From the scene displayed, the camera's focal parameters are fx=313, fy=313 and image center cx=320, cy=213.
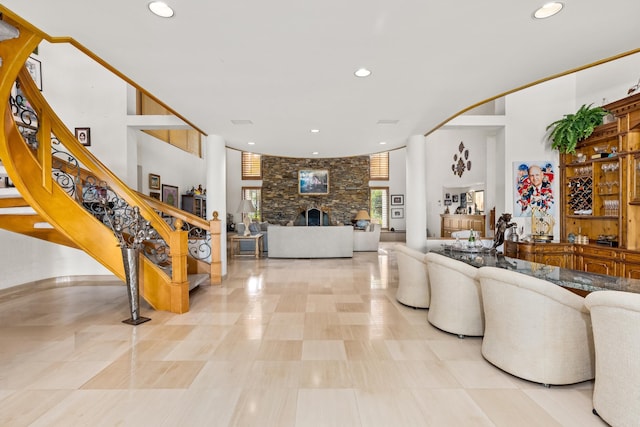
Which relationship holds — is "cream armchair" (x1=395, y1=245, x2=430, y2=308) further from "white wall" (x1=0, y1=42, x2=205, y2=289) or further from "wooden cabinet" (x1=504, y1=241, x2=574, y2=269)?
"white wall" (x1=0, y1=42, x2=205, y2=289)

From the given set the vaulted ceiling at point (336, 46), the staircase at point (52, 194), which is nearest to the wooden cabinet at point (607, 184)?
the vaulted ceiling at point (336, 46)

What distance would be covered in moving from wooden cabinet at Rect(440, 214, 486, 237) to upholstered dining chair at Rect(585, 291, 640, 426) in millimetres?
7297

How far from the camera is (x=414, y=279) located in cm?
383

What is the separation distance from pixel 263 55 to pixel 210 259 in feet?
12.8

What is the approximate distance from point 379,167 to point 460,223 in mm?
5437

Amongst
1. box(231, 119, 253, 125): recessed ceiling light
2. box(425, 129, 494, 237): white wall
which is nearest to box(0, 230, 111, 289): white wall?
box(231, 119, 253, 125): recessed ceiling light

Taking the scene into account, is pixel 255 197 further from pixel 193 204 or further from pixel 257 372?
pixel 257 372

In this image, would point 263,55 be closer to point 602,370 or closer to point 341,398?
point 341,398

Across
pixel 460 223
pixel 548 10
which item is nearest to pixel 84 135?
pixel 548 10

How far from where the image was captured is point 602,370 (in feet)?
5.86

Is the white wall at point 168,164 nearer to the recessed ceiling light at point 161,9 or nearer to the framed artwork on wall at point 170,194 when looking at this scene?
the framed artwork on wall at point 170,194

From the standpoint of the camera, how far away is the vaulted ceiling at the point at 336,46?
2139 mm

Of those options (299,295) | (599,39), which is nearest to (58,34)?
(299,295)

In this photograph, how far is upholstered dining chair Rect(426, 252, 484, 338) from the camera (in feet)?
9.52
